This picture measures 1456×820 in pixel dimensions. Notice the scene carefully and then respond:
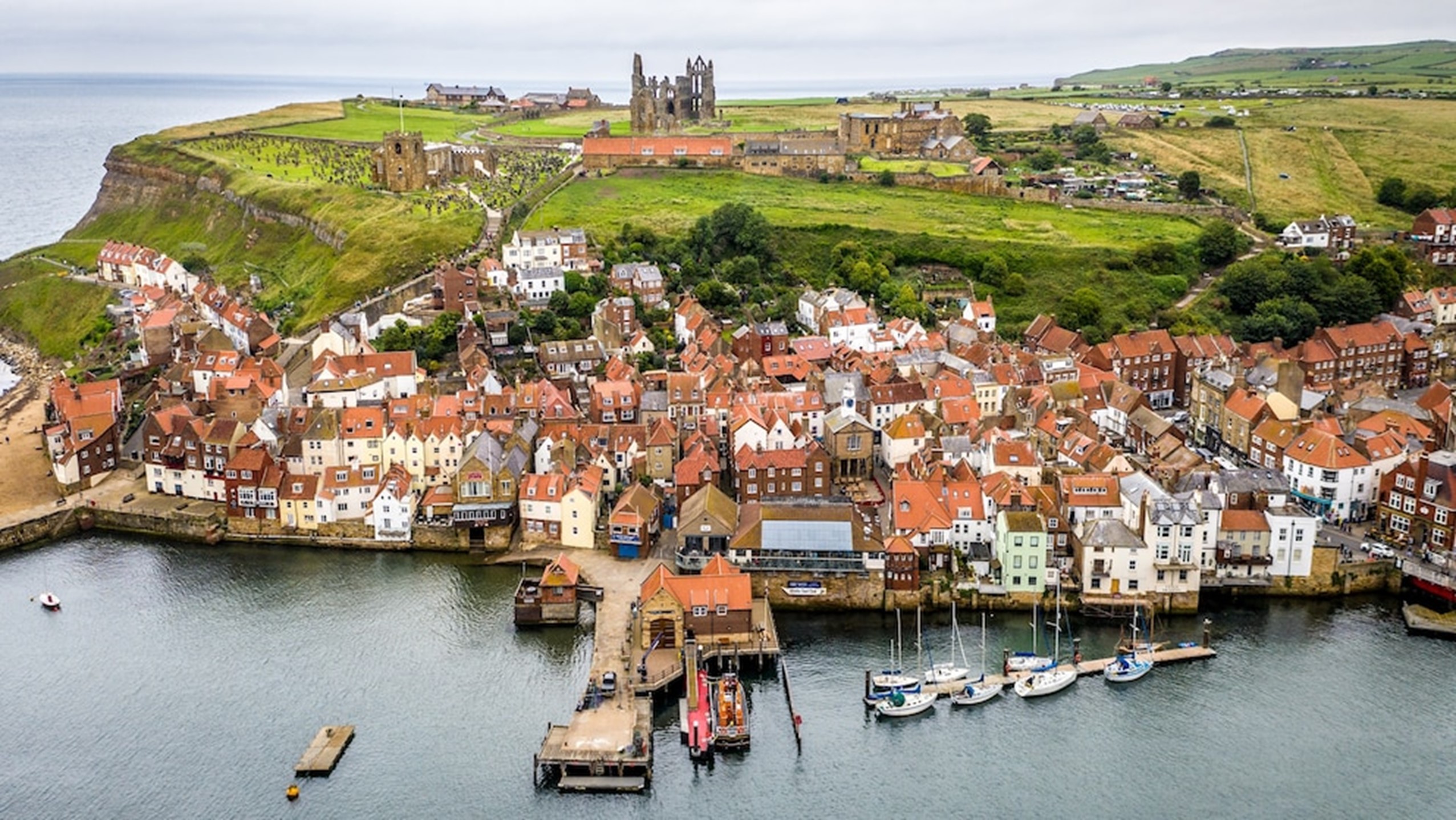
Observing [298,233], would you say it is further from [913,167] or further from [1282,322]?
[1282,322]

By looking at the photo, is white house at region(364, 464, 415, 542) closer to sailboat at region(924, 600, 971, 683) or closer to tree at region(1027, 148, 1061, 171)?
sailboat at region(924, 600, 971, 683)

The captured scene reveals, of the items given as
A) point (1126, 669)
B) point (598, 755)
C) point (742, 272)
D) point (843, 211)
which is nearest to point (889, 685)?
point (1126, 669)

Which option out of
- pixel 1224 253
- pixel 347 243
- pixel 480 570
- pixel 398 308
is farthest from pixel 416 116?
pixel 480 570

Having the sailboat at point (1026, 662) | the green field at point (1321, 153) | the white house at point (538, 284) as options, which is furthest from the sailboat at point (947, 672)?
the green field at point (1321, 153)

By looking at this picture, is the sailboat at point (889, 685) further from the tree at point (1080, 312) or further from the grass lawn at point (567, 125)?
the grass lawn at point (567, 125)

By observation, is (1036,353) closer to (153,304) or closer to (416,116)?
(153,304)

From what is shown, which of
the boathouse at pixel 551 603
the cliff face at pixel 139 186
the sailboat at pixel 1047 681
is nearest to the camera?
the sailboat at pixel 1047 681
